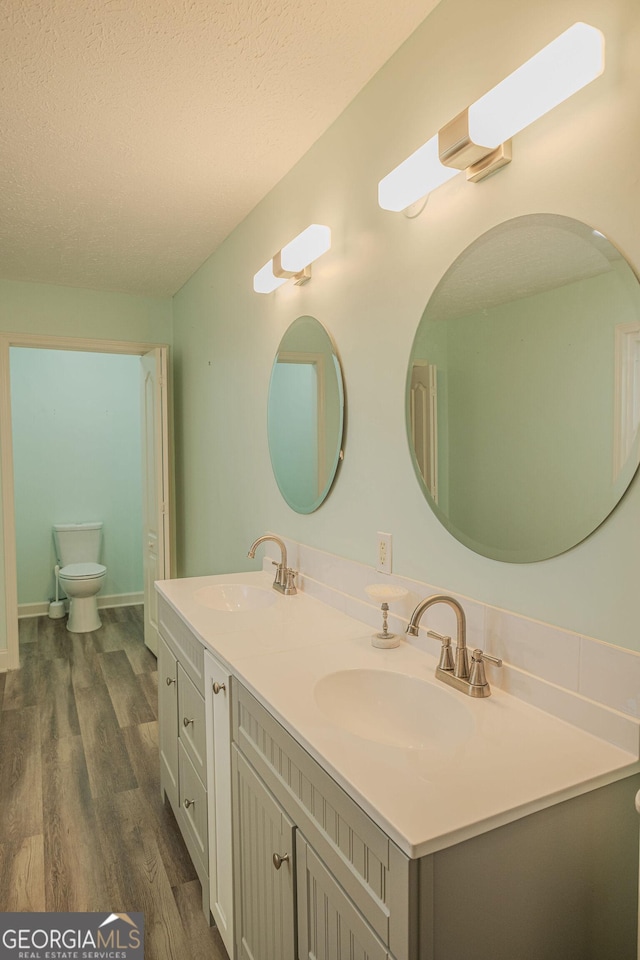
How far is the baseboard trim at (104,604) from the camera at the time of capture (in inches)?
197

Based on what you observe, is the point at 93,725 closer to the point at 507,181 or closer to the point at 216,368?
the point at 216,368

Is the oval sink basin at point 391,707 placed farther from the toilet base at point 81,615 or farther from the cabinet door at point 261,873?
the toilet base at point 81,615

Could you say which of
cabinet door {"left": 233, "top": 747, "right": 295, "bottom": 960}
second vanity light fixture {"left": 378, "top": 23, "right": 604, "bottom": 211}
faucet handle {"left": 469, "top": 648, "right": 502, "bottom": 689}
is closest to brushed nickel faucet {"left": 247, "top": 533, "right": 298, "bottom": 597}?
cabinet door {"left": 233, "top": 747, "right": 295, "bottom": 960}

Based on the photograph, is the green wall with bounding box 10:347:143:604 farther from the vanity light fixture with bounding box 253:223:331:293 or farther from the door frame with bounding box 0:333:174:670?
the vanity light fixture with bounding box 253:223:331:293

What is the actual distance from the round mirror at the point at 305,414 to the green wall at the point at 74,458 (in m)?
2.85

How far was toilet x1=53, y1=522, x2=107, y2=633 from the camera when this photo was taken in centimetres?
461

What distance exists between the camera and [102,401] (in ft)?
17.0

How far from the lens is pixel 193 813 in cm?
191

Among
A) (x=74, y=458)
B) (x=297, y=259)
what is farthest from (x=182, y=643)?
(x=74, y=458)

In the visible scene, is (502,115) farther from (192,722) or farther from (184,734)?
(184,734)

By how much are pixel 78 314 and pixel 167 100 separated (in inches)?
89.2

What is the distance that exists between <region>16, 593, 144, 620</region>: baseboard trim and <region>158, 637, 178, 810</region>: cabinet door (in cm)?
318

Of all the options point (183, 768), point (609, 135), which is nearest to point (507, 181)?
point (609, 135)

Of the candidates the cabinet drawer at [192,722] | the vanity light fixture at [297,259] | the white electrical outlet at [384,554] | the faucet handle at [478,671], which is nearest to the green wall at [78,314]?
the vanity light fixture at [297,259]
